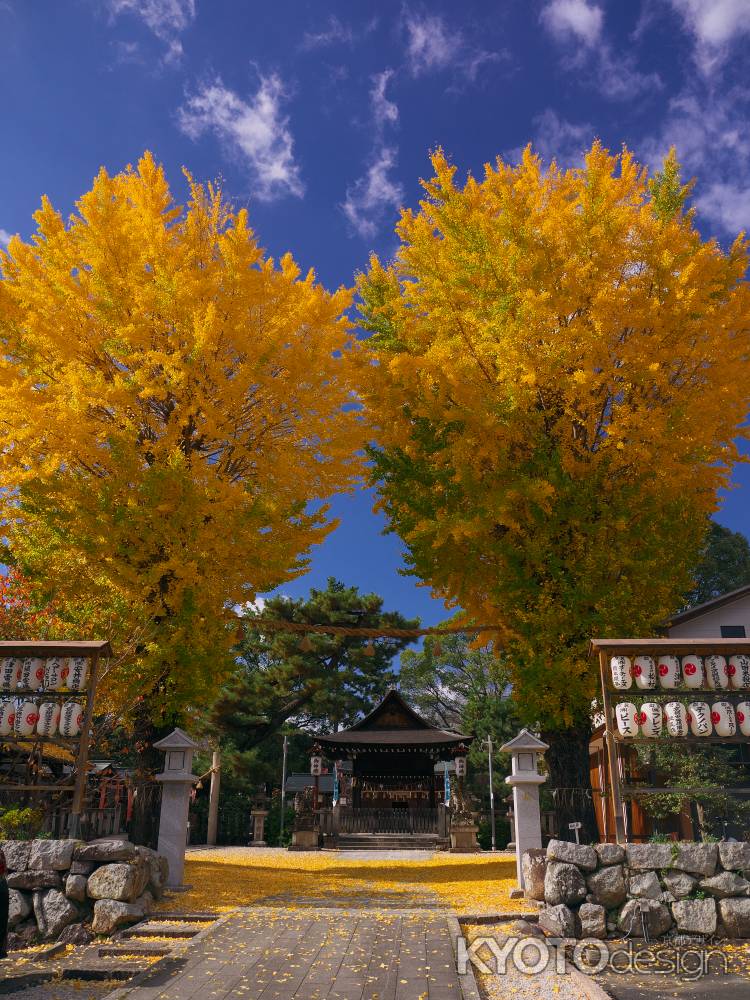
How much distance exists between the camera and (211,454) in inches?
471

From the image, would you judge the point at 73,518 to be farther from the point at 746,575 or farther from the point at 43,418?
the point at 746,575

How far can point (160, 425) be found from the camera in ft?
39.2

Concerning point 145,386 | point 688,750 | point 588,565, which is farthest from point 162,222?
point 688,750

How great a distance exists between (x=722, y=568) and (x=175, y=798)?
102 feet

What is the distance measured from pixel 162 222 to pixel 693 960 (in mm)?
12643

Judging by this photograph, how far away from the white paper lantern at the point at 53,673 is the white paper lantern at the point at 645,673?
24.2 feet

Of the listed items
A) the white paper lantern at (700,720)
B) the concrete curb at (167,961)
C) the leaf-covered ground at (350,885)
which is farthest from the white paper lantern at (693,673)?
the concrete curb at (167,961)

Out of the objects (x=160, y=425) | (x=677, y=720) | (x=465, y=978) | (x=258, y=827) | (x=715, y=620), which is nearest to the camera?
(x=465, y=978)

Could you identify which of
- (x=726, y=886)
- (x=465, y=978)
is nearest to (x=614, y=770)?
(x=726, y=886)

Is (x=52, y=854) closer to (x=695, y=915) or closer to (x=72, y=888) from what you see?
(x=72, y=888)

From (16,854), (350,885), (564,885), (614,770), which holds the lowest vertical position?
(350,885)

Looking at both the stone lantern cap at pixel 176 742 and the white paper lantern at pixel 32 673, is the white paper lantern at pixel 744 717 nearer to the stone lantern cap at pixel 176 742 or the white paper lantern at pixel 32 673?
the stone lantern cap at pixel 176 742

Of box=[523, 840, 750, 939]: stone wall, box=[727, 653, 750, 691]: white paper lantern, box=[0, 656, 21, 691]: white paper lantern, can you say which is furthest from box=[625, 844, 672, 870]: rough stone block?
box=[0, 656, 21, 691]: white paper lantern

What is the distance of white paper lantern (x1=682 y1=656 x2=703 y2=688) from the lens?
855cm
